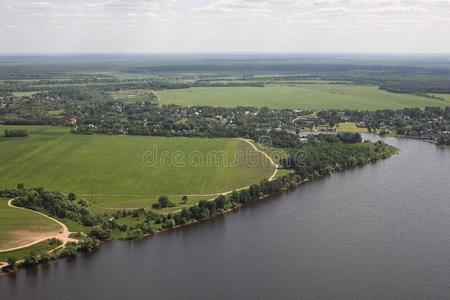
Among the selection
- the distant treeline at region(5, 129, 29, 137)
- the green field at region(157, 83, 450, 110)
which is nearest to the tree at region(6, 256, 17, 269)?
the distant treeline at region(5, 129, 29, 137)

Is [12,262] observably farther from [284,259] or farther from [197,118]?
[197,118]

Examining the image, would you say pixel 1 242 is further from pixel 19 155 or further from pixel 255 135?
pixel 255 135

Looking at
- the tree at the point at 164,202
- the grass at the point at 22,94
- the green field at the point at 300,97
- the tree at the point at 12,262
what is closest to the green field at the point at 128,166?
the tree at the point at 164,202

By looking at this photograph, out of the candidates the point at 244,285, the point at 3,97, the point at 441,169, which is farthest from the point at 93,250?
the point at 3,97

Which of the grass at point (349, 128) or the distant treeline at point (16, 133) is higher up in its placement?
the distant treeline at point (16, 133)

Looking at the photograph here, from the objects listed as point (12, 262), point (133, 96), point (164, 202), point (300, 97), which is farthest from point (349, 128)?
point (12, 262)

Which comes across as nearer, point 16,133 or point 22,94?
point 16,133

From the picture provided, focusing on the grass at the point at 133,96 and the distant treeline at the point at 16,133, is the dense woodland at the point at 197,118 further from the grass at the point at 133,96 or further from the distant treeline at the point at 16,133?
the distant treeline at the point at 16,133
